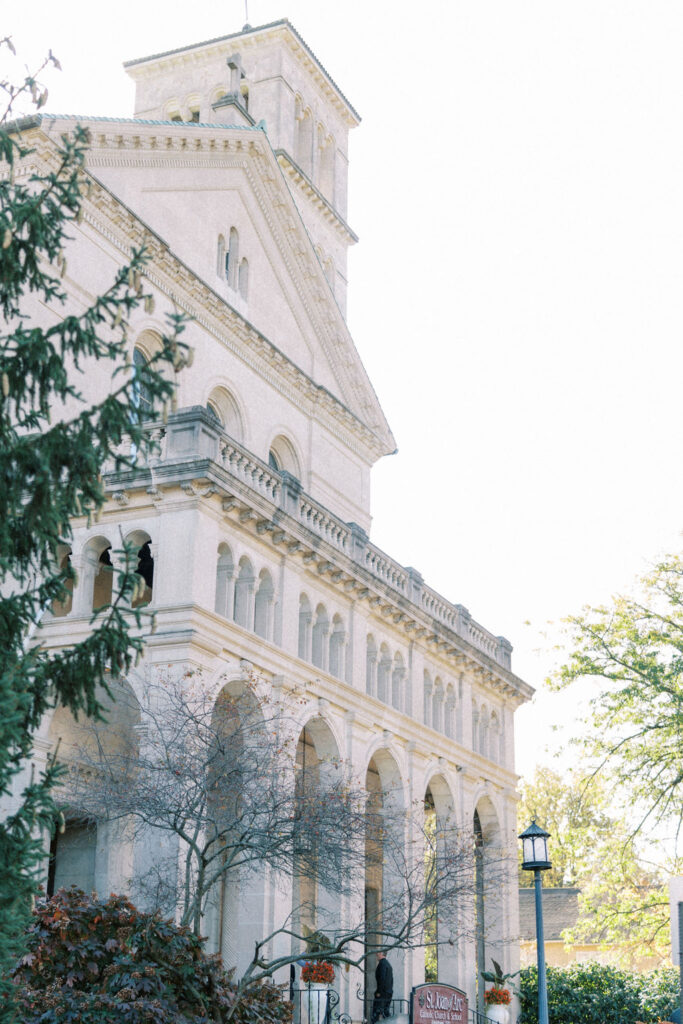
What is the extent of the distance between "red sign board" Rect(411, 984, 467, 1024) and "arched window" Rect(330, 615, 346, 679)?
746 cm

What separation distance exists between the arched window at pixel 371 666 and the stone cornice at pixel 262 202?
8.54 metres

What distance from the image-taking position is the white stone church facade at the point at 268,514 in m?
23.6

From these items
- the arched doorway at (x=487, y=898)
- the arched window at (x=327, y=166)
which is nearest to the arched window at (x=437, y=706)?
the arched doorway at (x=487, y=898)

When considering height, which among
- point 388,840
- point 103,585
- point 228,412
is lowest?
point 388,840

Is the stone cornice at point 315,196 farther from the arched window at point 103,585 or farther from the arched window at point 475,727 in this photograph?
the arched window at point 103,585

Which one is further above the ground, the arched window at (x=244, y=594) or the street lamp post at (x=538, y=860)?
the arched window at (x=244, y=594)

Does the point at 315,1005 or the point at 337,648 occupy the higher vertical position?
the point at 337,648

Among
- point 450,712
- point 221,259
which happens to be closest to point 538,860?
point 450,712

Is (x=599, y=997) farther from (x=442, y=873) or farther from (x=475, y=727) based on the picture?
(x=442, y=873)

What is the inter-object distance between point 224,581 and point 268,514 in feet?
5.14

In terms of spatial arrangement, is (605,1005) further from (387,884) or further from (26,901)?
(26,901)

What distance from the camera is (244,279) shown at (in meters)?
34.2

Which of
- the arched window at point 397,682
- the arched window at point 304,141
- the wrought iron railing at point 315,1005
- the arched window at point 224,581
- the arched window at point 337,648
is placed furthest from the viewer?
the arched window at point 304,141

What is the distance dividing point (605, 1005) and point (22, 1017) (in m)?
27.1
